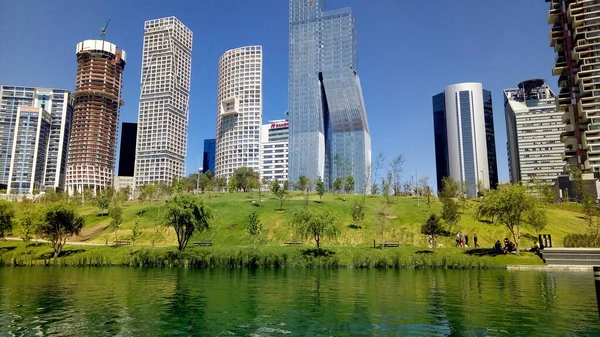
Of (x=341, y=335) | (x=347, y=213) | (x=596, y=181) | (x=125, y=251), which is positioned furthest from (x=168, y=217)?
(x=596, y=181)

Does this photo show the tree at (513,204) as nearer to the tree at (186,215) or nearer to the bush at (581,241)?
the bush at (581,241)

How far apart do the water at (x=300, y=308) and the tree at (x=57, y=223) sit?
3883 centimetres

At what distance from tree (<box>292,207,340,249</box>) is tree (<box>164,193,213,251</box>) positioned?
1875 cm

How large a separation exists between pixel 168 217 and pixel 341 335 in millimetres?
60610

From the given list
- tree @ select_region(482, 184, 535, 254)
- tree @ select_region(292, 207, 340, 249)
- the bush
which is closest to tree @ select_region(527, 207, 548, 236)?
tree @ select_region(482, 184, 535, 254)

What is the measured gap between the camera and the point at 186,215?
74438 mm

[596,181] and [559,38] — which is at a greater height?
[559,38]

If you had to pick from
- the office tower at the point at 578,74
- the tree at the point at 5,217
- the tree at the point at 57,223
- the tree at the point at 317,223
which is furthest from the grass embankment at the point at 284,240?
the office tower at the point at 578,74

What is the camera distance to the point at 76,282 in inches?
1758

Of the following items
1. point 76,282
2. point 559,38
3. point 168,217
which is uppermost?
point 559,38

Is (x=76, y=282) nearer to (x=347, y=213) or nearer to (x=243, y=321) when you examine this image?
(x=243, y=321)

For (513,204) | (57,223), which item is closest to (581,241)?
(513,204)

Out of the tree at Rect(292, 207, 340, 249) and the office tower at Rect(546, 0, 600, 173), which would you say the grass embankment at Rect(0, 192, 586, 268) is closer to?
the tree at Rect(292, 207, 340, 249)

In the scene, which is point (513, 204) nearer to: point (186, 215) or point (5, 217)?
point (186, 215)
